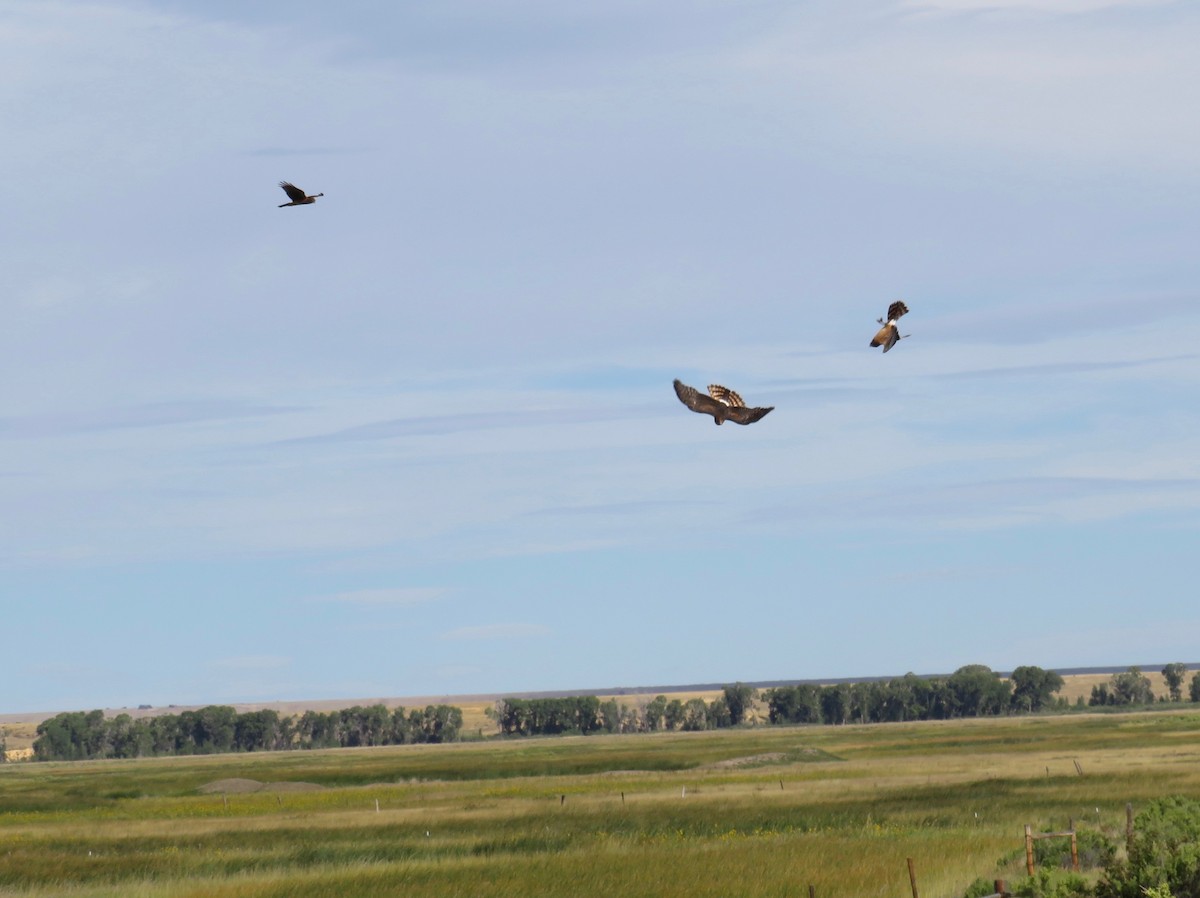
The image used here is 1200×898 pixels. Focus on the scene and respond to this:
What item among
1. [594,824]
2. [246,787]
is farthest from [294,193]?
[246,787]

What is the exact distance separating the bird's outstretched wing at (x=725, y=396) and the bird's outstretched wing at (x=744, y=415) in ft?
0.25

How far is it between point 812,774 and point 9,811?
41195 millimetres

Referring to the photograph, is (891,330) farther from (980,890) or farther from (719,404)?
(980,890)

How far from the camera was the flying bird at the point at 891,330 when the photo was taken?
16.4 meters

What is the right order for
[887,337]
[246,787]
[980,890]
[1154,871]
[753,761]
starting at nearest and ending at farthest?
[887,337], [1154,871], [980,890], [246,787], [753,761]

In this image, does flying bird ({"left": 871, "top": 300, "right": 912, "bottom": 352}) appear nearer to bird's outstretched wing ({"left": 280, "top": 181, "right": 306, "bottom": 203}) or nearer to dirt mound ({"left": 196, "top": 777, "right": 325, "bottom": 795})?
bird's outstretched wing ({"left": 280, "top": 181, "right": 306, "bottom": 203})

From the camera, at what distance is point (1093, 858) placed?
3281 centimetres

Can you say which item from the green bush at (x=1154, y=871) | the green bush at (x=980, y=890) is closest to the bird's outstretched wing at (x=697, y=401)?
the green bush at (x=1154, y=871)

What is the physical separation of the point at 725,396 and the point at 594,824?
38.7 meters

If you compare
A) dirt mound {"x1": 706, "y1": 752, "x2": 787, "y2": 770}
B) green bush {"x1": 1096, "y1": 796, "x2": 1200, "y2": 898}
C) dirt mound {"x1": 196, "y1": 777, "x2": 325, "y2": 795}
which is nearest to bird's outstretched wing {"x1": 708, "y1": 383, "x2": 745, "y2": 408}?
green bush {"x1": 1096, "y1": 796, "x2": 1200, "y2": 898}

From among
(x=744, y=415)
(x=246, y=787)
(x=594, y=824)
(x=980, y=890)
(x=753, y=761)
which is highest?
(x=744, y=415)

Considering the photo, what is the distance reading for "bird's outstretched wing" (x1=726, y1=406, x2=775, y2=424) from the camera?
16562 mm

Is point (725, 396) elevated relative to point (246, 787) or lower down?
elevated

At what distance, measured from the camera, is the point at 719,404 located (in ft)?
55.8
